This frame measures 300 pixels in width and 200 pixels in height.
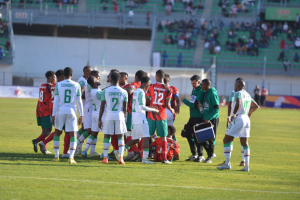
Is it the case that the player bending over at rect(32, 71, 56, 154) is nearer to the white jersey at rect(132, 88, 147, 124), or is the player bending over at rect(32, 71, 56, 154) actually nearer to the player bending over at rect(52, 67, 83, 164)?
the player bending over at rect(52, 67, 83, 164)

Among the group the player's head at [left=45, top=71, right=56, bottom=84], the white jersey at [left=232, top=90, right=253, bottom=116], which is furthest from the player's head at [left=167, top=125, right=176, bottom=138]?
the player's head at [left=45, top=71, right=56, bottom=84]

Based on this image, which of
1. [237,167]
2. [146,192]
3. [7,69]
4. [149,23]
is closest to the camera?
[146,192]

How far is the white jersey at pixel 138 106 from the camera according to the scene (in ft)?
34.6

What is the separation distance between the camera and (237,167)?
11070mm

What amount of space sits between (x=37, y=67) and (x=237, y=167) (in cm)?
4493

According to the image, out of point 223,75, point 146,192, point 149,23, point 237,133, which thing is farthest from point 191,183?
point 149,23

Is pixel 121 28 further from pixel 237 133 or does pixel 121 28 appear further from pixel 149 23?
pixel 237 133

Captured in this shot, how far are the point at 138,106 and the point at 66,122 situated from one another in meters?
1.72

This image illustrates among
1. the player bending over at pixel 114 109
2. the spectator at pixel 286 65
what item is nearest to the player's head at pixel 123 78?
the player bending over at pixel 114 109

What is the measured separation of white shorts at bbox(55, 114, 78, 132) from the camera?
411 inches

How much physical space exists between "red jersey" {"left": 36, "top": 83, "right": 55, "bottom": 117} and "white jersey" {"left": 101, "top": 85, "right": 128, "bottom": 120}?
232 cm

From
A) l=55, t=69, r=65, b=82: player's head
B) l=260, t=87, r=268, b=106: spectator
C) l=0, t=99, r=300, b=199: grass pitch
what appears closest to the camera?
l=0, t=99, r=300, b=199: grass pitch

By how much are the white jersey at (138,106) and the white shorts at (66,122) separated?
142 centimetres

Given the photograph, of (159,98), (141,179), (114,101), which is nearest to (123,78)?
(159,98)
